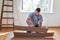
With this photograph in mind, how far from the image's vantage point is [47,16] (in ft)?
21.4

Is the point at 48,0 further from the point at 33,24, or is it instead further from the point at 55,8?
the point at 33,24

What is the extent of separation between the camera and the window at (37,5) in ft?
21.2

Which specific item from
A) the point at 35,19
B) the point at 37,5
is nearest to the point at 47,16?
the point at 37,5

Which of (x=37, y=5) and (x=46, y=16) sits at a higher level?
(x=37, y=5)

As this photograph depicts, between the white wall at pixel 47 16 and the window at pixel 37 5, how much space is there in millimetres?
179

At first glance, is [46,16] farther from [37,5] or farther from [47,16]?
[37,5]

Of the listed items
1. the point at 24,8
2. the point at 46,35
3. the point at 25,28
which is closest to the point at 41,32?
the point at 46,35

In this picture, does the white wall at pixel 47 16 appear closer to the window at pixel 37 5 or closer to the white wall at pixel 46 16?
the white wall at pixel 46 16

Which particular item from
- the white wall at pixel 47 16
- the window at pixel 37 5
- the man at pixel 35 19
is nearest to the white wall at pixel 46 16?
the white wall at pixel 47 16

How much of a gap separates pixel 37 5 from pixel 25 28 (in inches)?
92.0

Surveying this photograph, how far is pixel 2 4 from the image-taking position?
19.9 ft

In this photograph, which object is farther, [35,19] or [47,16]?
[47,16]

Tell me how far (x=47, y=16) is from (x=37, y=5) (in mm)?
678

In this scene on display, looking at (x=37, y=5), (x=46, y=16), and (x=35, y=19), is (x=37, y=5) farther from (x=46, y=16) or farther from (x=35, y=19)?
(x=35, y=19)
